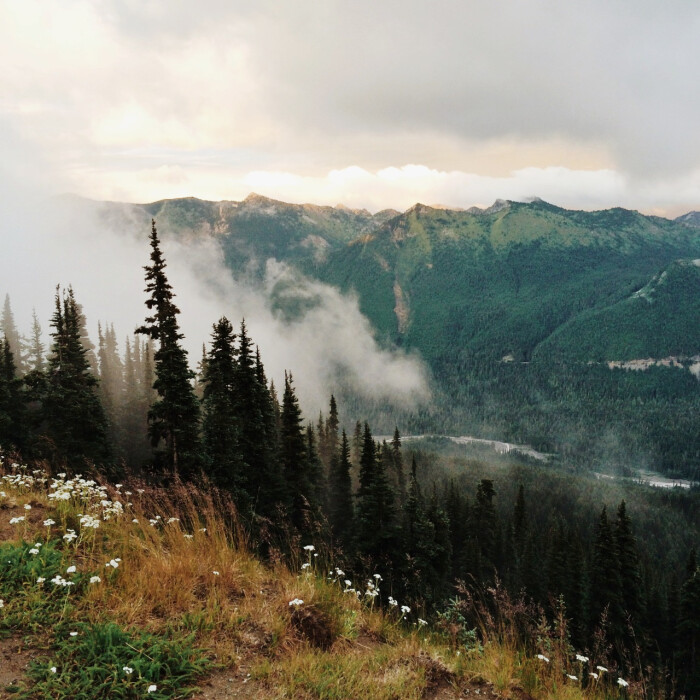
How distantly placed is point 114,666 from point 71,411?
30.0 meters

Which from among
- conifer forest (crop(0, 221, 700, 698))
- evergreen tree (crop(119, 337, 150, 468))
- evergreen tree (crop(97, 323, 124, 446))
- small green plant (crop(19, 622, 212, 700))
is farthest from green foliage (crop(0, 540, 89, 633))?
evergreen tree (crop(97, 323, 124, 446))

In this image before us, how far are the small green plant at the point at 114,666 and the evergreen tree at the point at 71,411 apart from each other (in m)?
27.1

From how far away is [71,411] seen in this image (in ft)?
99.7

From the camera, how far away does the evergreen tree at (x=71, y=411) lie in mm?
30031

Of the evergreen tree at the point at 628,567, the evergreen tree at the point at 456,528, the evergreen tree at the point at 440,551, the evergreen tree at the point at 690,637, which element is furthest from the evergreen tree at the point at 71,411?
the evergreen tree at the point at 690,637

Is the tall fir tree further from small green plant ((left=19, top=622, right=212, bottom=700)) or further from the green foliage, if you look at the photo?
the green foliage

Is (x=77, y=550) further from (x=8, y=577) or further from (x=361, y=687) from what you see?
(x=361, y=687)

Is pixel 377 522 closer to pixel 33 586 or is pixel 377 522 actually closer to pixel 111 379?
pixel 33 586

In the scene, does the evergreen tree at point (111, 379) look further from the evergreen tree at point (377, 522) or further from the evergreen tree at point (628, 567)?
the evergreen tree at point (628, 567)

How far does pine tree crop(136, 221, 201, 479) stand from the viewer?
2444cm

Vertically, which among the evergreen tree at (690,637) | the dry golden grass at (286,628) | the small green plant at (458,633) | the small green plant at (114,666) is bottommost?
the evergreen tree at (690,637)

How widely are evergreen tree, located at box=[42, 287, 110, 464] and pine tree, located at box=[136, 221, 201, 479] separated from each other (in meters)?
8.28

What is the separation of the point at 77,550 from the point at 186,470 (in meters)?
18.2

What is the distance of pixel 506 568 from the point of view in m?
71.0
